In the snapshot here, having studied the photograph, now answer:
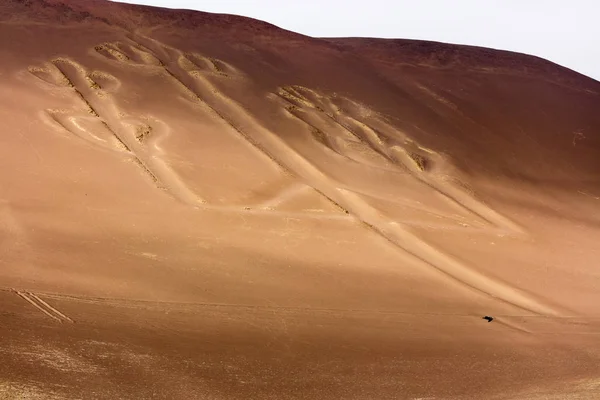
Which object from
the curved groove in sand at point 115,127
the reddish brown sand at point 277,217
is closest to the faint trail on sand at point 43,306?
the reddish brown sand at point 277,217

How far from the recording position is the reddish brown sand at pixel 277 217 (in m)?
4.68

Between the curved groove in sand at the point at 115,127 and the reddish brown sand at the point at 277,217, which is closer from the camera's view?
the reddish brown sand at the point at 277,217

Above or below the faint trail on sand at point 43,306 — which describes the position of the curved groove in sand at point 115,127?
above

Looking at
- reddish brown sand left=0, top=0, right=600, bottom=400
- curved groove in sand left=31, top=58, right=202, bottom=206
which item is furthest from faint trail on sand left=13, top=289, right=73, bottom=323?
curved groove in sand left=31, top=58, right=202, bottom=206

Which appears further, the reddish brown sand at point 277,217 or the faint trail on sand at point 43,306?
the faint trail on sand at point 43,306

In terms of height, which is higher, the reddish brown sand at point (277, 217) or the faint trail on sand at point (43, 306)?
the reddish brown sand at point (277, 217)

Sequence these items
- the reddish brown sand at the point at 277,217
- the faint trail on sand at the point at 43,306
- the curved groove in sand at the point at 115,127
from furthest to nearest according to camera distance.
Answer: the curved groove in sand at the point at 115,127 < the faint trail on sand at the point at 43,306 < the reddish brown sand at the point at 277,217

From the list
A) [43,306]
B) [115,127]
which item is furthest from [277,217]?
[43,306]

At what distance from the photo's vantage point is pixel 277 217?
27.8ft

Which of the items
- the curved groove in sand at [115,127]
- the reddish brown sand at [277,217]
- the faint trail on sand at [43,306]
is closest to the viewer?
the reddish brown sand at [277,217]

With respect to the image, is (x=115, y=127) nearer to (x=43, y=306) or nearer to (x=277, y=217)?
(x=277, y=217)

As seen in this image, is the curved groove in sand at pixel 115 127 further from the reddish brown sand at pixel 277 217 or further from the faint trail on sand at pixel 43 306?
the faint trail on sand at pixel 43 306

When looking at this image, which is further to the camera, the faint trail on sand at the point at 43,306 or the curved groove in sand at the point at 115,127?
the curved groove in sand at the point at 115,127

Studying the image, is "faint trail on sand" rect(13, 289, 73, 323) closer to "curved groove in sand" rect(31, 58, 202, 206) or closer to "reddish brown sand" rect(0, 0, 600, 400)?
"reddish brown sand" rect(0, 0, 600, 400)
